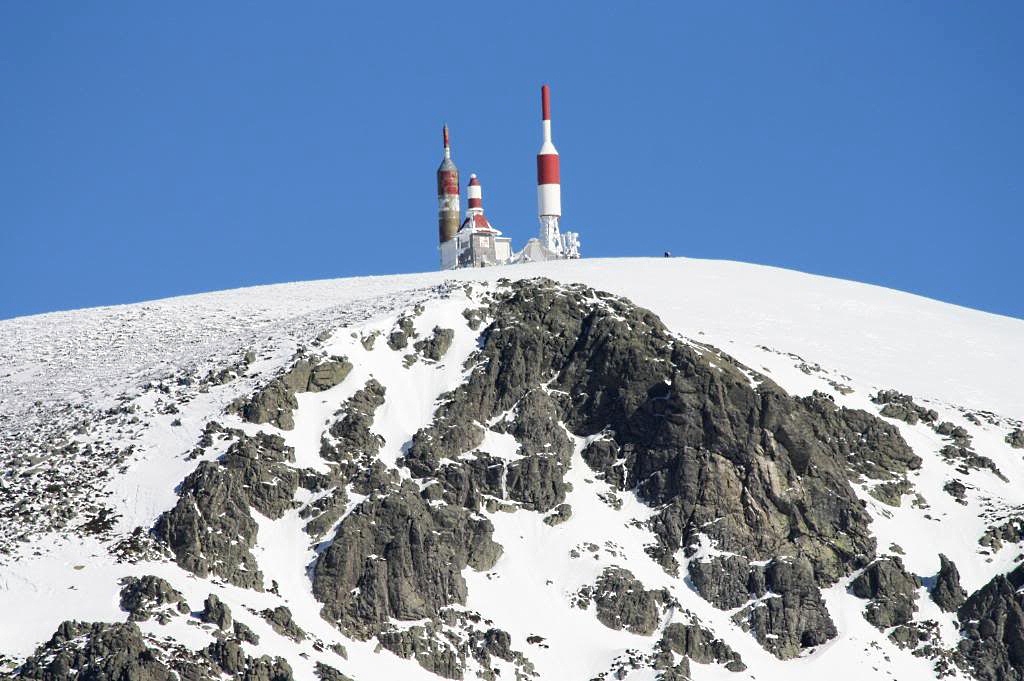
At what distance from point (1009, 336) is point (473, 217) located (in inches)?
1945

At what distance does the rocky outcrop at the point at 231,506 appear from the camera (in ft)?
316

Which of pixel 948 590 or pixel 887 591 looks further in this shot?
pixel 887 591

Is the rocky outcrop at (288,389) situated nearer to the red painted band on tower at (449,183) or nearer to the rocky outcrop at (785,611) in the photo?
the rocky outcrop at (785,611)

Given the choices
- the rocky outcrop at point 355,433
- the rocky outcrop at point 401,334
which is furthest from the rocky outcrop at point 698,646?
the rocky outcrop at point 401,334

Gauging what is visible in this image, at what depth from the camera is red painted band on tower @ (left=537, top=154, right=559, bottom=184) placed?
172 meters

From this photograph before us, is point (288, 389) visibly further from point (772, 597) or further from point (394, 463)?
point (772, 597)

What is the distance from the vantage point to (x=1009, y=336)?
5797 inches

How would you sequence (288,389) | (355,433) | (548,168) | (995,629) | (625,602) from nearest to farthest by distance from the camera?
(625,602) → (995,629) → (355,433) → (288,389) → (548,168)

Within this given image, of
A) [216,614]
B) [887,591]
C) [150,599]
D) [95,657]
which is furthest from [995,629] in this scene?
[95,657]

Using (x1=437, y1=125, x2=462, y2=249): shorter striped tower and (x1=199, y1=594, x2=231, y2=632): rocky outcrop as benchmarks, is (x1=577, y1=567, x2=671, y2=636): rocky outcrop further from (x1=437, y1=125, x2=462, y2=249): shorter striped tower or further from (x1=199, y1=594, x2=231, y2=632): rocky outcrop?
(x1=437, y1=125, x2=462, y2=249): shorter striped tower

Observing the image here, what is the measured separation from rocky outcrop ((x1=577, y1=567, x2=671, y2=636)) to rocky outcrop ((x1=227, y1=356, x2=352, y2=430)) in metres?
17.6

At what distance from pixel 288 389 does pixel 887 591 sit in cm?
3203

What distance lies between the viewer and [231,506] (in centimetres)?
9975

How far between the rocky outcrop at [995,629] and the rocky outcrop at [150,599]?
38.0 metres
